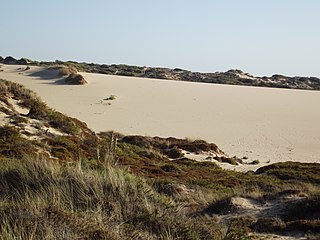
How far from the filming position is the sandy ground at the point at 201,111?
2601 cm

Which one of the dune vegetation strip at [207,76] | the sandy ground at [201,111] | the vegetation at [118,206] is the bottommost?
the sandy ground at [201,111]

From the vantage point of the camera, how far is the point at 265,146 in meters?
25.0

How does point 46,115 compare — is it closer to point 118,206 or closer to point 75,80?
point 118,206

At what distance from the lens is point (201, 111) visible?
1395 inches

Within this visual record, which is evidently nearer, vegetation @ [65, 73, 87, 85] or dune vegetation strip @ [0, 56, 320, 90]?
vegetation @ [65, 73, 87, 85]

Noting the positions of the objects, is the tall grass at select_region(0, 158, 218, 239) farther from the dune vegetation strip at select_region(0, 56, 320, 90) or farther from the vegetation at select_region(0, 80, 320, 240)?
the dune vegetation strip at select_region(0, 56, 320, 90)

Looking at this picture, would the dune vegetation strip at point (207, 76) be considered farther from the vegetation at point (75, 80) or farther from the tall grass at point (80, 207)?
the tall grass at point (80, 207)

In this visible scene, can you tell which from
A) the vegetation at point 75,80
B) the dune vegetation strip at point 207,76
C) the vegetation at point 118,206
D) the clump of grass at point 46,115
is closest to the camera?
the vegetation at point 118,206

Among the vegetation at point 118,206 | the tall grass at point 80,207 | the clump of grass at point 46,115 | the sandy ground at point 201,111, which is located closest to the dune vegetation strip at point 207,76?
the sandy ground at point 201,111


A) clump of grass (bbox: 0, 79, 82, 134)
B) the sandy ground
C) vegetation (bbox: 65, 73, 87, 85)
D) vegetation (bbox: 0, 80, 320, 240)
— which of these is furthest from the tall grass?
vegetation (bbox: 65, 73, 87, 85)

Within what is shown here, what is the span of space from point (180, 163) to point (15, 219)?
12834 mm

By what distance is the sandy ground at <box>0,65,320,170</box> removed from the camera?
26013 millimetres

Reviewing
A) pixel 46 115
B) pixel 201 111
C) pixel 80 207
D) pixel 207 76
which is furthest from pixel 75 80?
pixel 80 207

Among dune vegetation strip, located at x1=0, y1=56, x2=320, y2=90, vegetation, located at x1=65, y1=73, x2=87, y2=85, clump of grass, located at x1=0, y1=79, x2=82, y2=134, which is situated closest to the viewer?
clump of grass, located at x1=0, y1=79, x2=82, y2=134
